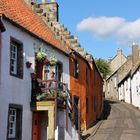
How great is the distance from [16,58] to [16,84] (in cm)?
152

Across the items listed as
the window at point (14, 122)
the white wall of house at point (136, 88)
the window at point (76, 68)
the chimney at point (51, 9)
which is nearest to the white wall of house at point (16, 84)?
the window at point (14, 122)

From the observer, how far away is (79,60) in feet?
105

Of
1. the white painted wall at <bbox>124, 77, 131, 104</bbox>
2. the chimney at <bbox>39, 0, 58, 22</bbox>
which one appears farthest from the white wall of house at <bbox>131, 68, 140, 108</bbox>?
the chimney at <bbox>39, 0, 58, 22</bbox>

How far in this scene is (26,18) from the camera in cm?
2545

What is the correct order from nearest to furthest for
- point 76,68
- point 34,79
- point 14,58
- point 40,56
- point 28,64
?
point 14,58
point 28,64
point 34,79
point 40,56
point 76,68

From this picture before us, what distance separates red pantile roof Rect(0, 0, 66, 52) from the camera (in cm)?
2247

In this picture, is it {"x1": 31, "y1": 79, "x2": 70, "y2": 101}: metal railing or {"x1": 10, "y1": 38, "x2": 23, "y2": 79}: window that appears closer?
{"x1": 10, "y1": 38, "x2": 23, "y2": 79}: window

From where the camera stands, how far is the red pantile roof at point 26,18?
22469 mm

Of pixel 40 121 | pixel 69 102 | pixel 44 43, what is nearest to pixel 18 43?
pixel 44 43

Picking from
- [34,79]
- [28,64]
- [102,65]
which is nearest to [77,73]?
[34,79]

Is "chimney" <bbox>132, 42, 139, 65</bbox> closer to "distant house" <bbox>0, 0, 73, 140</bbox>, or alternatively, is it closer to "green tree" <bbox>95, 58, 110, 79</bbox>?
"green tree" <bbox>95, 58, 110, 79</bbox>

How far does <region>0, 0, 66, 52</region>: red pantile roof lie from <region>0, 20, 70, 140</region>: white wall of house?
798 millimetres

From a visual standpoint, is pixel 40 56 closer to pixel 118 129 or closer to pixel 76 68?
pixel 76 68

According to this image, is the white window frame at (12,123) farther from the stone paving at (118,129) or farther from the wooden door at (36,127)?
the stone paving at (118,129)
